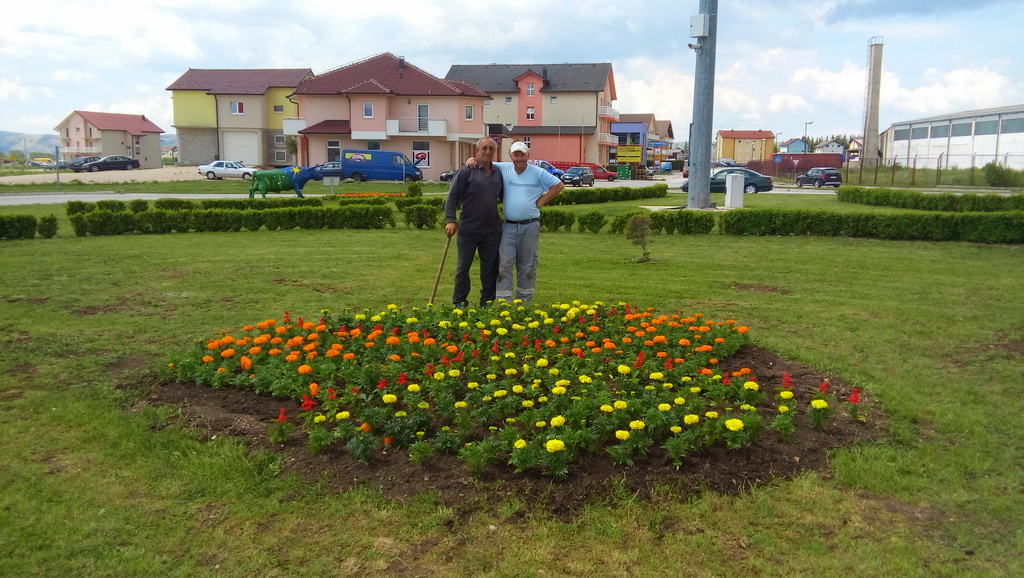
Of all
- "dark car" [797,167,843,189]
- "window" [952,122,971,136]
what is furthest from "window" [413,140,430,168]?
"window" [952,122,971,136]

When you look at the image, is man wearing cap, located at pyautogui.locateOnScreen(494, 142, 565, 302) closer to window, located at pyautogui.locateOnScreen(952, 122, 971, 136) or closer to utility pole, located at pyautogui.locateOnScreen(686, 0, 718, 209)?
utility pole, located at pyautogui.locateOnScreen(686, 0, 718, 209)

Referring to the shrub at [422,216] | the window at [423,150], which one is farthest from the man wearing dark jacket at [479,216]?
the window at [423,150]

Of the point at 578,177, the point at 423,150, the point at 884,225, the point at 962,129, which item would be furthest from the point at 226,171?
the point at 962,129

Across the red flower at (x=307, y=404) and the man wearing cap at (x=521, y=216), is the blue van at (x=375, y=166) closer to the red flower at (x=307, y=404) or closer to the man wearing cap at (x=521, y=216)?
the man wearing cap at (x=521, y=216)

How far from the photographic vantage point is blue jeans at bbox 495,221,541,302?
734cm

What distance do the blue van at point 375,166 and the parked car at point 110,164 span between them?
71.3ft

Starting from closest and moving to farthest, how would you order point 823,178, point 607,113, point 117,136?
point 823,178
point 607,113
point 117,136

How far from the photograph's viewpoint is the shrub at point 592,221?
16547mm

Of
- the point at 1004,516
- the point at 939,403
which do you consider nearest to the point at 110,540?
the point at 1004,516

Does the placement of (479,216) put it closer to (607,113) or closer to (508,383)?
(508,383)

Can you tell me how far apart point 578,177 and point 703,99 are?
18.7 m

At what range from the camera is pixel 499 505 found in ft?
12.2

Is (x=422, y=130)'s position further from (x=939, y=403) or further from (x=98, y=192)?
(x=939, y=403)

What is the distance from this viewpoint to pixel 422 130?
4606 centimetres
